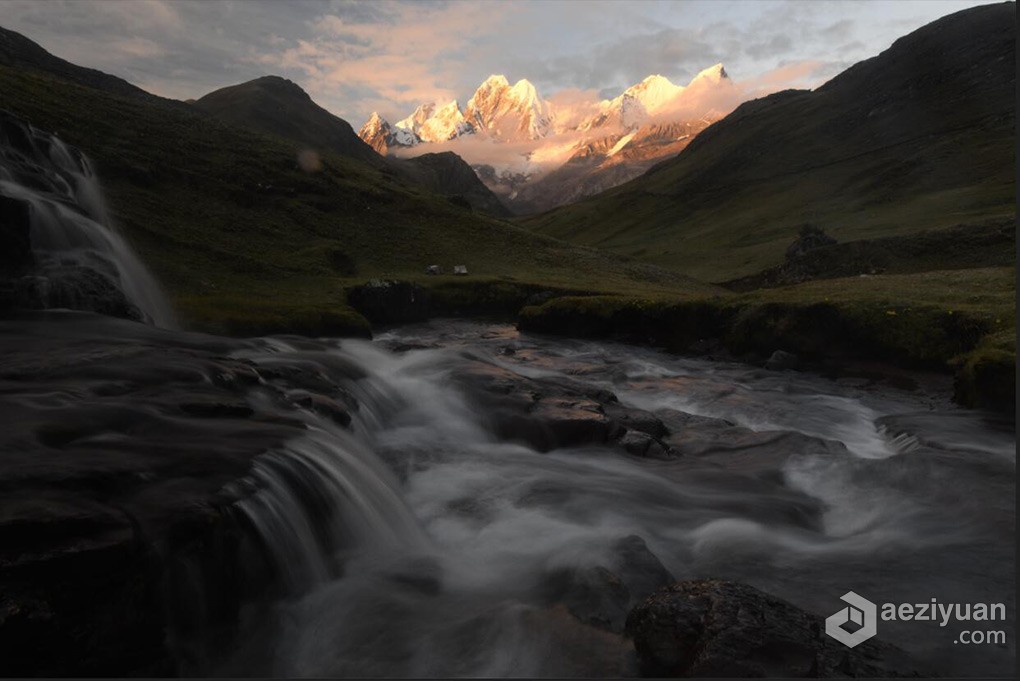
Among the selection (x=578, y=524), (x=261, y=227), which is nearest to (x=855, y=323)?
(x=578, y=524)

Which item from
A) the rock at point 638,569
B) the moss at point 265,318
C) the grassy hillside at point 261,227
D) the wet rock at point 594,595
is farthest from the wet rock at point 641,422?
the grassy hillside at point 261,227

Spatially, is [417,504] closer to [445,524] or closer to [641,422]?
[445,524]

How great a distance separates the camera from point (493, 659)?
9383 millimetres

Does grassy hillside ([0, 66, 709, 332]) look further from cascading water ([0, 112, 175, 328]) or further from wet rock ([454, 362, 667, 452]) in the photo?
wet rock ([454, 362, 667, 452])

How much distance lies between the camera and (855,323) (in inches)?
1118

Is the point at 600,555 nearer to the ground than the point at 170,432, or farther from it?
nearer to the ground

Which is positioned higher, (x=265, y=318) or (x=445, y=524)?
(x=265, y=318)

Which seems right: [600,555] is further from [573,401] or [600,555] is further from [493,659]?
[573,401]

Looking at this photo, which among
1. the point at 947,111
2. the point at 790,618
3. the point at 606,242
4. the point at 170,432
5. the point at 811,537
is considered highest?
the point at 947,111

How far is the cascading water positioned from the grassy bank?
24.4 metres

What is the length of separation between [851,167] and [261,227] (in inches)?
4517

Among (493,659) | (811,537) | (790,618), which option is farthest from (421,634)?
(811,537)

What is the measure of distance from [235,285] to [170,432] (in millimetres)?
33627

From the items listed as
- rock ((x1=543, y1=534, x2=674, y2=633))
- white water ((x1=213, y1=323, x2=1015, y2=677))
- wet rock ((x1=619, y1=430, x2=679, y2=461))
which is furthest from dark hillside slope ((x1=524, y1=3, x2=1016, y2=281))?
rock ((x1=543, y1=534, x2=674, y2=633))
